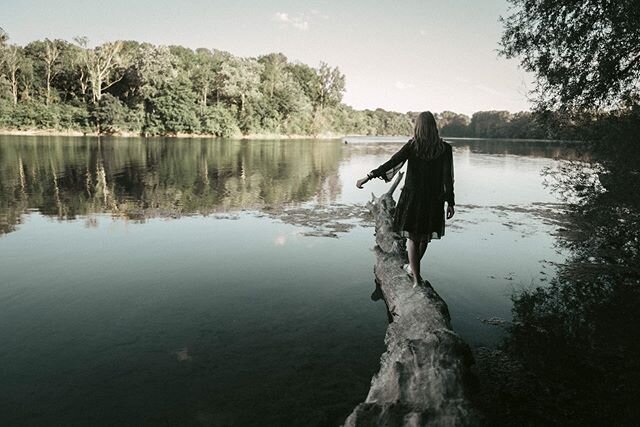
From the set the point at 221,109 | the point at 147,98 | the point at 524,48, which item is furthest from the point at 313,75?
the point at 524,48

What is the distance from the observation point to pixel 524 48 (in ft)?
36.9

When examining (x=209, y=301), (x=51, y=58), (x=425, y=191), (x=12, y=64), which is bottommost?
(x=209, y=301)

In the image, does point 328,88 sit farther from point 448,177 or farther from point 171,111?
point 448,177

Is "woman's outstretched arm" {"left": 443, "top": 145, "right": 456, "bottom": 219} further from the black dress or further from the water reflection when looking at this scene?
the water reflection

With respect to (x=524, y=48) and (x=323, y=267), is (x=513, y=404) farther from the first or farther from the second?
(x=524, y=48)

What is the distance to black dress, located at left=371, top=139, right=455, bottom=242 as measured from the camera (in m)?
5.62

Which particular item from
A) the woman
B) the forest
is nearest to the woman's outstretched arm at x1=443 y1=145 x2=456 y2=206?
the woman

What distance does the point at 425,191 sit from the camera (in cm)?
566

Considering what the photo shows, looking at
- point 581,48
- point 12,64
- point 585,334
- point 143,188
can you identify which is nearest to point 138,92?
point 12,64

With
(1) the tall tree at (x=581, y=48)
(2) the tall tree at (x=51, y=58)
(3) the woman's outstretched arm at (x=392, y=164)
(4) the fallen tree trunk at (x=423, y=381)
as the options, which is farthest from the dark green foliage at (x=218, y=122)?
(4) the fallen tree trunk at (x=423, y=381)

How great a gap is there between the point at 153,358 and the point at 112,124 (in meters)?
72.1

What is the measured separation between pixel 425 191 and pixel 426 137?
0.77m

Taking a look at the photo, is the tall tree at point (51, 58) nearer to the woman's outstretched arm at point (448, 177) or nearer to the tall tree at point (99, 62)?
the tall tree at point (99, 62)

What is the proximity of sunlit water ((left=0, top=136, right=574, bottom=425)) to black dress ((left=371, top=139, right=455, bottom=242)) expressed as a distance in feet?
5.00
